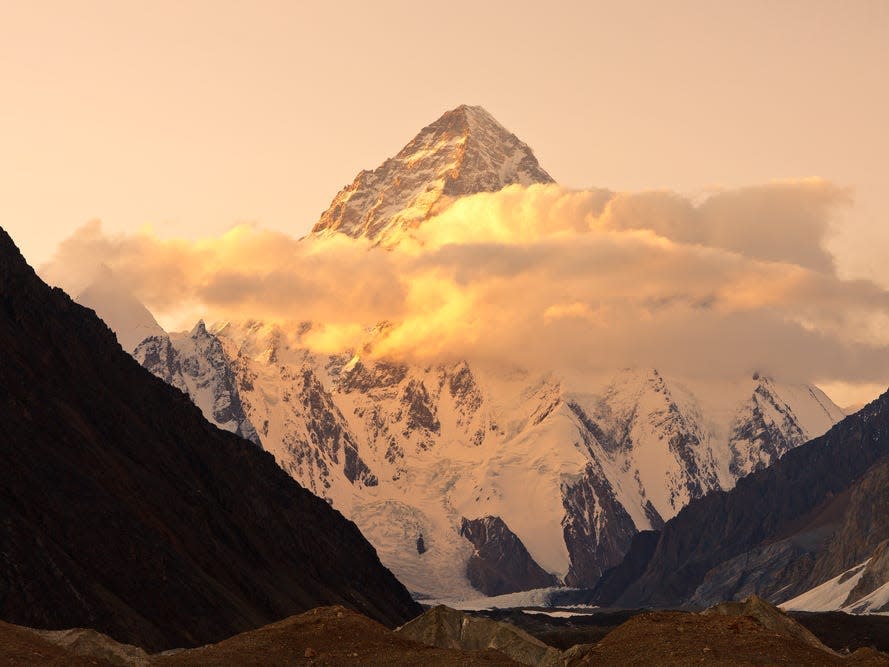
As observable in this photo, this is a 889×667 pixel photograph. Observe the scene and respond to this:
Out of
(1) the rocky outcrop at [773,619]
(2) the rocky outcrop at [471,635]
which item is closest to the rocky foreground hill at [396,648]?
(2) the rocky outcrop at [471,635]

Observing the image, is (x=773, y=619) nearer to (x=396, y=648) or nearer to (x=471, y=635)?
(x=471, y=635)

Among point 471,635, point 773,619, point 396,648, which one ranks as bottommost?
point 773,619

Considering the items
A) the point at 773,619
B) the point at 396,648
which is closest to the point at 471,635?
the point at 773,619

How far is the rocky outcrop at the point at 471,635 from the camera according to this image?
286 ft

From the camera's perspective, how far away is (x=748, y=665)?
216ft

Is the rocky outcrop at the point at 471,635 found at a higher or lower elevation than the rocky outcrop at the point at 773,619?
higher

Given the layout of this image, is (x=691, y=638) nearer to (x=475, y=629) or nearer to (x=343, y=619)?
(x=343, y=619)

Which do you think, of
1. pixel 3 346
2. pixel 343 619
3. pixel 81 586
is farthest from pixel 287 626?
pixel 3 346

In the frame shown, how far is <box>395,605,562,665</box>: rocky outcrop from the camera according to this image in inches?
3428

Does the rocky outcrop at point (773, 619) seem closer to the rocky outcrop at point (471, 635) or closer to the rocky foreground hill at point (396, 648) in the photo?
the rocky outcrop at point (471, 635)

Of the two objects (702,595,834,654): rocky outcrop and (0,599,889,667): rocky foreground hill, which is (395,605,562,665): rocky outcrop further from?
(0,599,889,667): rocky foreground hill

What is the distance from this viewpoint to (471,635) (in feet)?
294

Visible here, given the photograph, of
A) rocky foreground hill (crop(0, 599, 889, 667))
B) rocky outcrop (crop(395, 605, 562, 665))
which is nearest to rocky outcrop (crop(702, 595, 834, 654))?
rocky outcrop (crop(395, 605, 562, 665))

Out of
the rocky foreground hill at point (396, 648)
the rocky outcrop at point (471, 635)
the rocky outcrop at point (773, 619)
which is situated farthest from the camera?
the rocky outcrop at point (471, 635)
